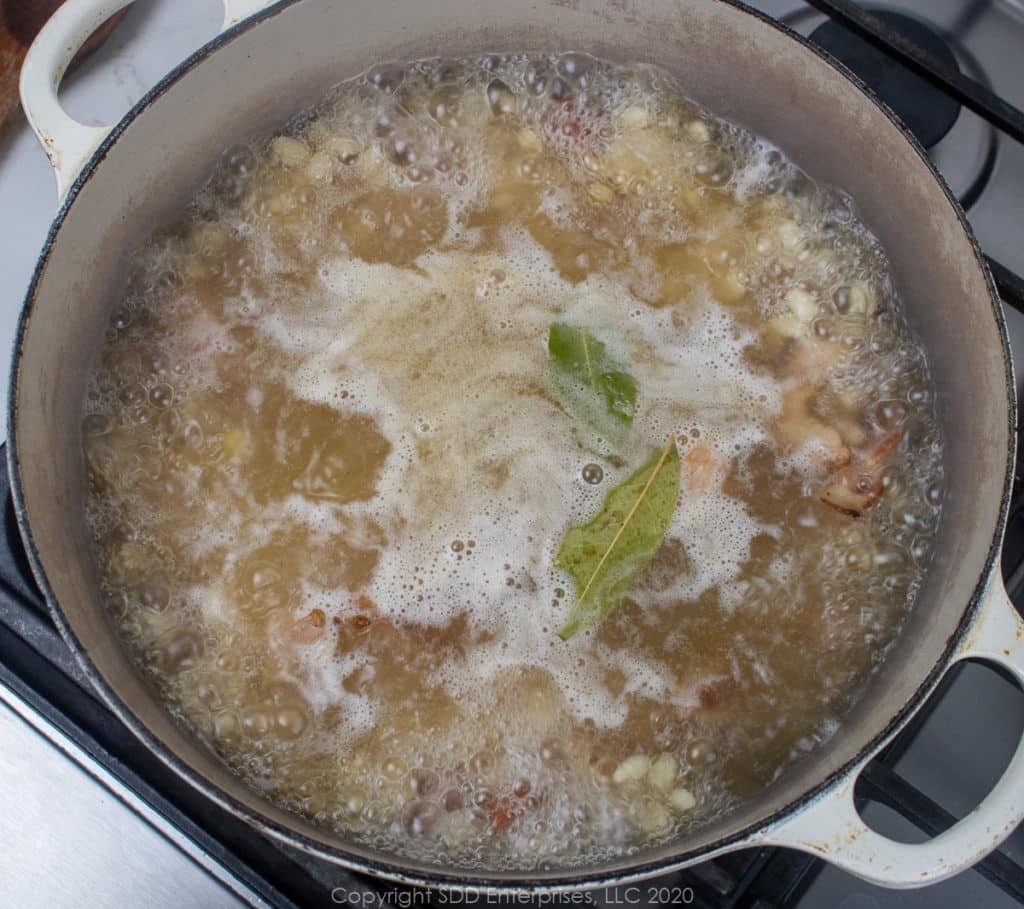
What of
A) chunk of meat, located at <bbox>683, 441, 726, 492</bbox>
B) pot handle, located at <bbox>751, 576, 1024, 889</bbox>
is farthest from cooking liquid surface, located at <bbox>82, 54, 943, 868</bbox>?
pot handle, located at <bbox>751, 576, 1024, 889</bbox>

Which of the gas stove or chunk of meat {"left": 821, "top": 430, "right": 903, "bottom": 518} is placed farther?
chunk of meat {"left": 821, "top": 430, "right": 903, "bottom": 518}

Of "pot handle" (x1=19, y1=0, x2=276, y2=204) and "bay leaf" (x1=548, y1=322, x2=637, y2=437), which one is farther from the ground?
"pot handle" (x1=19, y1=0, x2=276, y2=204)

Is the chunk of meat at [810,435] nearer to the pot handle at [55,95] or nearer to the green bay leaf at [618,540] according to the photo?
the green bay leaf at [618,540]

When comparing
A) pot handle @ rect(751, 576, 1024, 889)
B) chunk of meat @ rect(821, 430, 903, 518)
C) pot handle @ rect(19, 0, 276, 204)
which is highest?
pot handle @ rect(19, 0, 276, 204)

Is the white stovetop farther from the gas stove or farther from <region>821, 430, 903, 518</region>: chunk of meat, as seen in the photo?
<region>821, 430, 903, 518</region>: chunk of meat

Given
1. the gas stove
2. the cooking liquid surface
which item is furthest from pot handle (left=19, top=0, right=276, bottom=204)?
the gas stove

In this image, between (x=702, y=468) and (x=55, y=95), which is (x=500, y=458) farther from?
(x=55, y=95)
